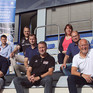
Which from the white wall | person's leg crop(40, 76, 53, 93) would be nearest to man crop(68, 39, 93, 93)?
person's leg crop(40, 76, 53, 93)

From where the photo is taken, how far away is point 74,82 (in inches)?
120

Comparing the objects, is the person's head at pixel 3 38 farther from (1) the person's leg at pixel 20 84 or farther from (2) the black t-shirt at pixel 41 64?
(1) the person's leg at pixel 20 84

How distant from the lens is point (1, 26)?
551 cm

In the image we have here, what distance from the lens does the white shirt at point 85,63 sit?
3.24 m

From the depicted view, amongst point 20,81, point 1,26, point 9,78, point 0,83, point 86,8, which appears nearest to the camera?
point 20,81

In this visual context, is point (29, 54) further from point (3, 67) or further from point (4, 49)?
point (4, 49)

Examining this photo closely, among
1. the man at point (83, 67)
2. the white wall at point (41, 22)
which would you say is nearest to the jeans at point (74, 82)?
the man at point (83, 67)

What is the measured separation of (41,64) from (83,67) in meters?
0.80

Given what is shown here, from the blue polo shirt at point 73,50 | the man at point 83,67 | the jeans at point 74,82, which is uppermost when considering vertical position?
the blue polo shirt at point 73,50

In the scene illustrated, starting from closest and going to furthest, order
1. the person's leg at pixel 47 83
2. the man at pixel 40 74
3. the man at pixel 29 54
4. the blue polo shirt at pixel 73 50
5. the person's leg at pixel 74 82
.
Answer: the person's leg at pixel 74 82, the person's leg at pixel 47 83, the man at pixel 40 74, the blue polo shirt at pixel 73 50, the man at pixel 29 54

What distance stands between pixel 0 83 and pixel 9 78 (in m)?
0.72

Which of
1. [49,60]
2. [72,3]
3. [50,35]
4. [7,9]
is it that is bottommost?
[49,60]

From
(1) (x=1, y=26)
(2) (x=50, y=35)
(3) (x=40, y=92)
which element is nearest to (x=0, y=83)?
(3) (x=40, y=92)

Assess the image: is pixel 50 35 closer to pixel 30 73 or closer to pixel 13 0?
A: pixel 13 0
